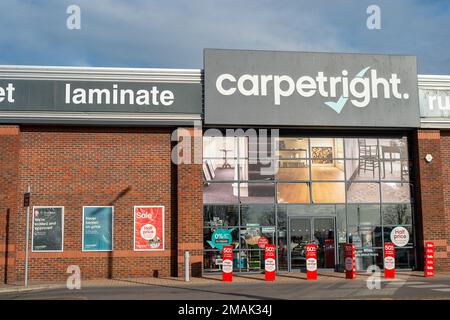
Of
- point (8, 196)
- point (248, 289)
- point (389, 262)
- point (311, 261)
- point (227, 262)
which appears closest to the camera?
point (248, 289)

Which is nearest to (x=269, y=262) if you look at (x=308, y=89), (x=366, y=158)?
(x=366, y=158)

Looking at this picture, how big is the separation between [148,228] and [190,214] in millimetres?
1624

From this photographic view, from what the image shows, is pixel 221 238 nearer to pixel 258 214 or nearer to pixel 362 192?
pixel 258 214

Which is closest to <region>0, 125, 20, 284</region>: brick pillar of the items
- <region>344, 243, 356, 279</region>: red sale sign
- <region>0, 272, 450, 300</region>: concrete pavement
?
<region>0, 272, 450, 300</region>: concrete pavement

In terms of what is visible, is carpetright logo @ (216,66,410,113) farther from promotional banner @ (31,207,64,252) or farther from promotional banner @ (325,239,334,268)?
promotional banner @ (31,207,64,252)

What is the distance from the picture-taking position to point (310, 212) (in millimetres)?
22375

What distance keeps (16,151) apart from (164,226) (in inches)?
231

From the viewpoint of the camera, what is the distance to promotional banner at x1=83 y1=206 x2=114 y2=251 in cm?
2097

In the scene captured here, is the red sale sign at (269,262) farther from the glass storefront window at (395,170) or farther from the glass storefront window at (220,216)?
the glass storefront window at (395,170)

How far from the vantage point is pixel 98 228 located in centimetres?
2106

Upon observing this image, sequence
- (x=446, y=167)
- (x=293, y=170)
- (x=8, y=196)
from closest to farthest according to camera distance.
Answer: (x=8, y=196) < (x=293, y=170) < (x=446, y=167)

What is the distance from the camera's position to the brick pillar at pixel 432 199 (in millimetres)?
22141
